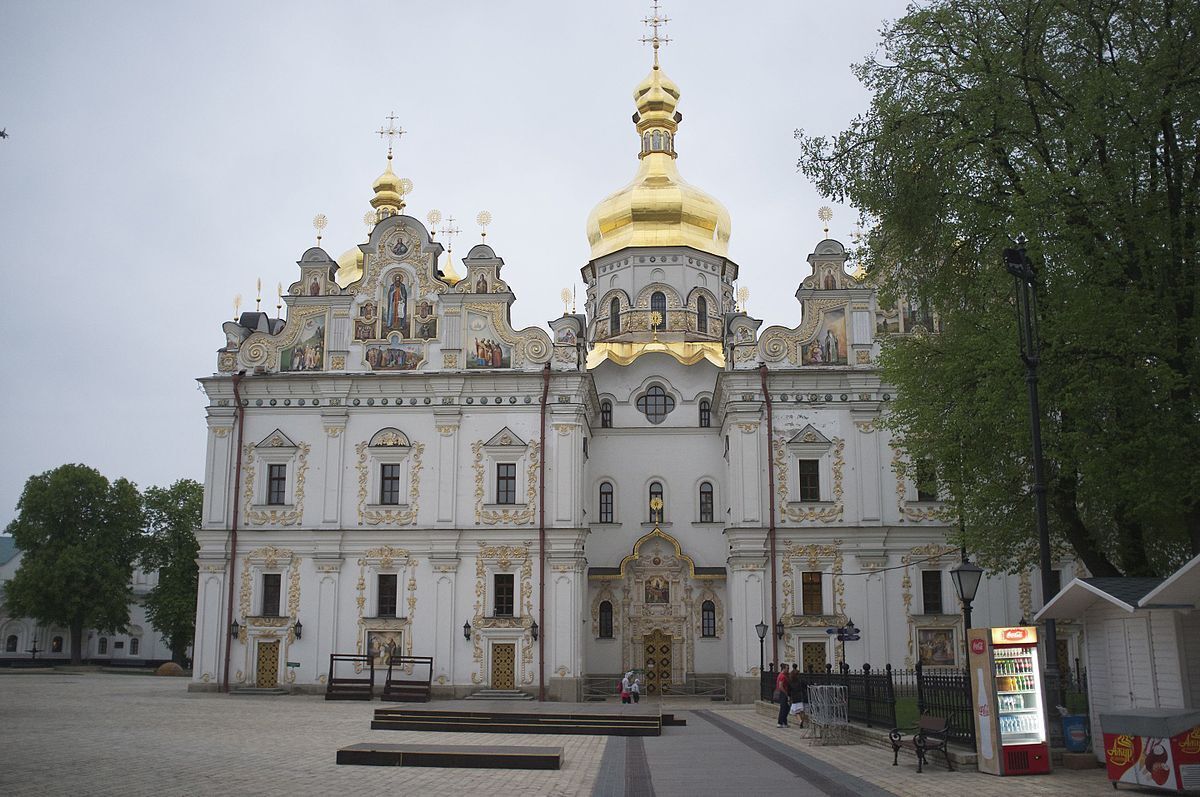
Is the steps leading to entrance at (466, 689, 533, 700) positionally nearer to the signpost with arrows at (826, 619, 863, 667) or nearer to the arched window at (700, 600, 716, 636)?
the arched window at (700, 600, 716, 636)

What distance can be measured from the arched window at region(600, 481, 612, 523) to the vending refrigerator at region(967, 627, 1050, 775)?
998 inches

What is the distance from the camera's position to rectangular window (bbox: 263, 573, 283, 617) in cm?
3603

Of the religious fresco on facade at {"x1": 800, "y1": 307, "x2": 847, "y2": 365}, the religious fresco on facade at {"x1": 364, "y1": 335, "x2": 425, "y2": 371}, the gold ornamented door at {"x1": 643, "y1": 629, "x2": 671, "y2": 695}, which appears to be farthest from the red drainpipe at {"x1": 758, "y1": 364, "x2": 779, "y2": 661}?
the religious fresco on facade at {"x1": 364, "y1": 335, "x2": 425, "y2": 371}

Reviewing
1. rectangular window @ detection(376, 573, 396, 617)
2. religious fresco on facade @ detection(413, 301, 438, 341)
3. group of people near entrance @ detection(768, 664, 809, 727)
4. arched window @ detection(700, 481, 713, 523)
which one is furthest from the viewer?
arched window @ detection(700, 481, 713, 523)

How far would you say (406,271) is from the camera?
37719mm

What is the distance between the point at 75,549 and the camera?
53.9m

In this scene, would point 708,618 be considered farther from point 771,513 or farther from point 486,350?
point 486,350

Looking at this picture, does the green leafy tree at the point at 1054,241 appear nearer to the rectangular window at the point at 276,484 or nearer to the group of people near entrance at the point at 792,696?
the group of people near entrance at the point at 792,696

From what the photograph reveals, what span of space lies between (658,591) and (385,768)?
23461 mm

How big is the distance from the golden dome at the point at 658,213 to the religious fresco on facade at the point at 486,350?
34.2ft

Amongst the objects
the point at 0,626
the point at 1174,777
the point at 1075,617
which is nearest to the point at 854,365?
the point at 1075,617

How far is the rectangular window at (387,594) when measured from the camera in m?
35.7

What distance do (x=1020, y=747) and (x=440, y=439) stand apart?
79.8ft

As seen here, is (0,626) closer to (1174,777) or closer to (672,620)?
(672,620)
